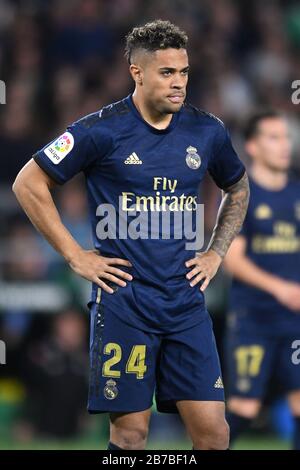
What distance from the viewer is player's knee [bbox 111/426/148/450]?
19.3 feet

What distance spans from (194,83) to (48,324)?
314 cm

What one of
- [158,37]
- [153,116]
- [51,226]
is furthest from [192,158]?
[51,226]

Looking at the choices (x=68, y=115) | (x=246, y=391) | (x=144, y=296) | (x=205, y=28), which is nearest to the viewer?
(x=144, y=296)

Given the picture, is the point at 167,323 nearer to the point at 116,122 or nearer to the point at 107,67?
the point at 116,122

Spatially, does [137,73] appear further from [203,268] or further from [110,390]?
[110,390]

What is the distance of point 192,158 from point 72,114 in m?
5.93

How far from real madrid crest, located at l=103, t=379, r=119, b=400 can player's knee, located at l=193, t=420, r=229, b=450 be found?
46 cm

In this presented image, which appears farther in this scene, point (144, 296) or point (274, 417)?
point (274, 417)

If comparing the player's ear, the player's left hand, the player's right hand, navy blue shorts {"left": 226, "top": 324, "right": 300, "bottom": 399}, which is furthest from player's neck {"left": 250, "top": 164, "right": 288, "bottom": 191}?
the player's ear

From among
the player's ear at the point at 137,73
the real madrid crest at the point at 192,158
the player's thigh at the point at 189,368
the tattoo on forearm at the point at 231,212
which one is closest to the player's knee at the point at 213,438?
the player's thigh at the point at 189,368

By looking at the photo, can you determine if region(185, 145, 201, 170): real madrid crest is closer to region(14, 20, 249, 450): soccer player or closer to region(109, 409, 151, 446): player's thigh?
region(14, 20, 249, 450): soccer player

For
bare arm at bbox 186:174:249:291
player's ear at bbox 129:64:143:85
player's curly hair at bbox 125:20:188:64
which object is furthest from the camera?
bare arm at bbox 186:174:249:291

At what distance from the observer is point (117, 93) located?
12.0 meters

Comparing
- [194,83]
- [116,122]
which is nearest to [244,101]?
[194,83]
